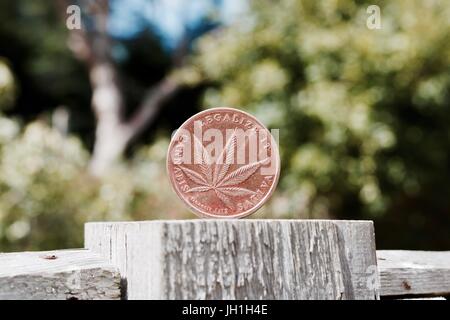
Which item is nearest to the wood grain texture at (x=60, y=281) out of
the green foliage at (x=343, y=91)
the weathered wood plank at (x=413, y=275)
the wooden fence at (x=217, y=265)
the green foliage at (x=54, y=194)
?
the wooden fence at (x=217, y=265)

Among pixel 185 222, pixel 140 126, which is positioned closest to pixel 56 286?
pixel 185 222

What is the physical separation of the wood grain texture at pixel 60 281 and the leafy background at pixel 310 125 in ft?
16.2

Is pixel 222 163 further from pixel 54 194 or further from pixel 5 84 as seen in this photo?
pixel 54 194

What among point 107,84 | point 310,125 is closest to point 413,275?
point 310,125

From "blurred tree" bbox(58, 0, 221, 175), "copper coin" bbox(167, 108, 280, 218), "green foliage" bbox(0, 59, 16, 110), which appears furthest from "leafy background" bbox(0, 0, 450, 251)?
"copper coin" bbox(167, 108, 280, 218)

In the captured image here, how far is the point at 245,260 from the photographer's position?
41.4 inches

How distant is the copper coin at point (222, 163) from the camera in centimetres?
127

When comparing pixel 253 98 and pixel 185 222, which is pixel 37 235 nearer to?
pixel 253 98

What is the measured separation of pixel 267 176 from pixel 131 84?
11.6m

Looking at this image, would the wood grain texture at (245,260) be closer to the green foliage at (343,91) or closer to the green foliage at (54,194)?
the green foliage at (343,91)

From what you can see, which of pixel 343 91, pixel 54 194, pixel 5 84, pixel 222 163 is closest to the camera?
pixel 222 163

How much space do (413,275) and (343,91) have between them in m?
4.89

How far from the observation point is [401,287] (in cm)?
128

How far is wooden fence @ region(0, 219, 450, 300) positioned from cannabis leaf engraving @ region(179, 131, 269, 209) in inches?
7.5
